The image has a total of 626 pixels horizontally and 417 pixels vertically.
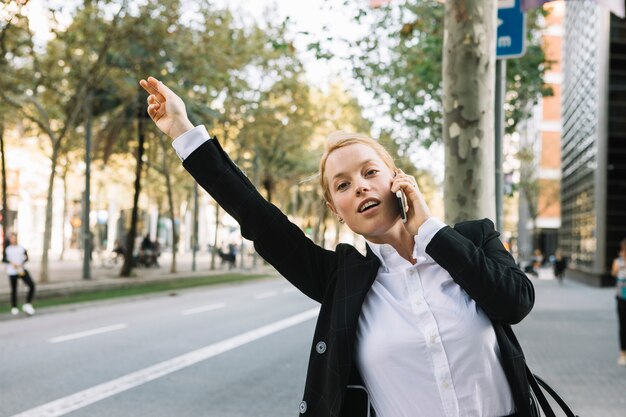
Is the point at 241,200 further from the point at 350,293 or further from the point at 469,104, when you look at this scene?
the point at 469,104

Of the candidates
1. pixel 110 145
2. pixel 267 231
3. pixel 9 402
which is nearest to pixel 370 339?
pixel 267 231

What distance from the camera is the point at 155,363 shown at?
1003cm

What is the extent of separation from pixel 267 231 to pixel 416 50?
16478mm

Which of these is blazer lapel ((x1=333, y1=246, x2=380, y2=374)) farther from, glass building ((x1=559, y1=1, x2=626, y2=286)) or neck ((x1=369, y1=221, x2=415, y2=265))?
glass building ((x1=559, y1=1, x2=626, y2=286))

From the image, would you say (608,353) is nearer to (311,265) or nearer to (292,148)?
(311,265)

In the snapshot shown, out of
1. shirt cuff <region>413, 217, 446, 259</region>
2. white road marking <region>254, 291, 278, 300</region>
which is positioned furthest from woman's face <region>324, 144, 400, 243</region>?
white road marking <region>254, 291, 278, 300</region>

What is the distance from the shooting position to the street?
7664 mm

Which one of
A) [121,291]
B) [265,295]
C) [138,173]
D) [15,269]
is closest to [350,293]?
[15,269]

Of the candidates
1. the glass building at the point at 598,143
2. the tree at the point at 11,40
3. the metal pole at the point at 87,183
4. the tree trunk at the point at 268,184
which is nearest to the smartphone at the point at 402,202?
the tree at the point at 11,40

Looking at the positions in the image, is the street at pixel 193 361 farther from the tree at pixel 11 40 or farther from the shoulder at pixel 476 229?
the tree at pixel 11 40

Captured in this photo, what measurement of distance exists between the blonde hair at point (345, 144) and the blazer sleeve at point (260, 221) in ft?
0.52

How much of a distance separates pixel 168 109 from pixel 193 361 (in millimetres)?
8497

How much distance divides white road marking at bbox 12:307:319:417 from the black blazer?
5668 millimetres

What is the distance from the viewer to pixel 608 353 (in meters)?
11.9
